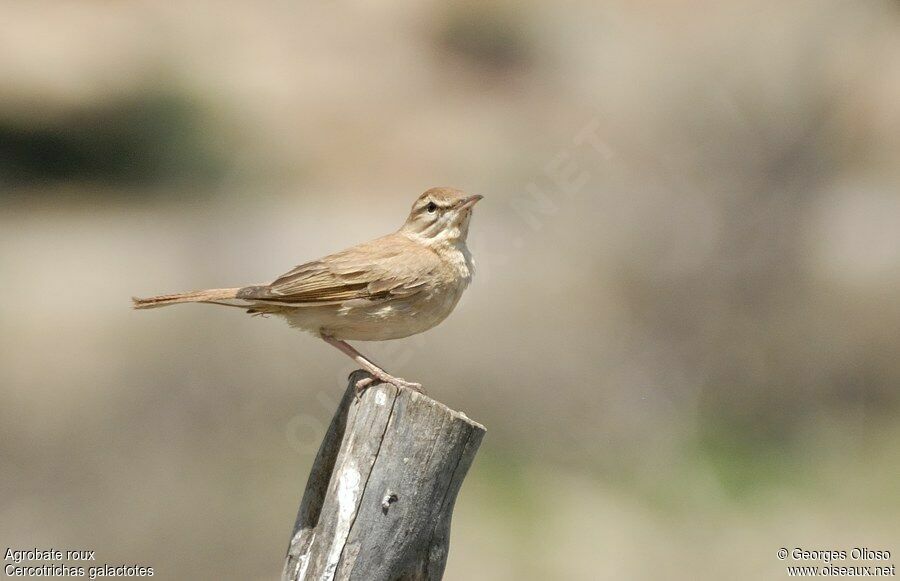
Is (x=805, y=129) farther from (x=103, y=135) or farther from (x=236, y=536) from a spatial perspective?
(x=103, y=135)

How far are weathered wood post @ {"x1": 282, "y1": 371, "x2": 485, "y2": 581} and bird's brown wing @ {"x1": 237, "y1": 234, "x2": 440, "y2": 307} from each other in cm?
115

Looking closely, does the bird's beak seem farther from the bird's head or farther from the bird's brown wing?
the bird's brown wing

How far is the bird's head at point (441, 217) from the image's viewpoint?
6266mm

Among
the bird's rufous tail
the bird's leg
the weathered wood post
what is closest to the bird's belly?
the bird's leg

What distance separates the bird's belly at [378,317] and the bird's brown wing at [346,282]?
0.06 meters

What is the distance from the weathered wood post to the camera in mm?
4277

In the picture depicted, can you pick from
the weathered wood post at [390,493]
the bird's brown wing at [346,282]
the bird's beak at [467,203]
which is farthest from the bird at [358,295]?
the weathered wood post at [390,493]

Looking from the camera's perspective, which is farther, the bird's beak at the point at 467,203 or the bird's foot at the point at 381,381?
the bird's beak at the point at 467,203

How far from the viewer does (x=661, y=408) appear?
11.6m

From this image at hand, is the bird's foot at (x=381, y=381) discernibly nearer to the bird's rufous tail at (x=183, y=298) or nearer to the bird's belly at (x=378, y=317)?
the bird's belly at (x=378, y=317)

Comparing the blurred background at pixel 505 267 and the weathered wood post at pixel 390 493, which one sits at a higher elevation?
the blurred background at pixel 505 267

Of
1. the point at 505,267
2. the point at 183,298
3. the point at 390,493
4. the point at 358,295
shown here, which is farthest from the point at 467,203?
the point at 505,267

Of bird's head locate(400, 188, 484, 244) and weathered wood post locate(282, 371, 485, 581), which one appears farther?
bird's head locate(400, 188, 484, 244)

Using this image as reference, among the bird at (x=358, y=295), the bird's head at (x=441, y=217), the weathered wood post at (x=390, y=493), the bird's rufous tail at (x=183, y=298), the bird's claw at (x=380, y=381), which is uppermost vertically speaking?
the bird's head at (x=441, y=217)
